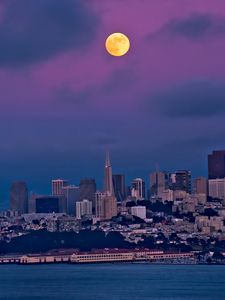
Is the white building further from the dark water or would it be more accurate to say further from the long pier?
the dark water

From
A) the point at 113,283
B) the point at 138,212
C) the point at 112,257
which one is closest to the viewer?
the point at 113,283

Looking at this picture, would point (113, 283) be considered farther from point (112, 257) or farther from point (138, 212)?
point (138, 212)

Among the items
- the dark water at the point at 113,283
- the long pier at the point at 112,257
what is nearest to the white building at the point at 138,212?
the long pier at the point at 112,257

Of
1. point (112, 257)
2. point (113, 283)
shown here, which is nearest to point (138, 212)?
point (112, 257)

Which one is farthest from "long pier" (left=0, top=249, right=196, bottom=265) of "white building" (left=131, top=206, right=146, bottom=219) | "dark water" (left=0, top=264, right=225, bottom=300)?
"white building" (left=131, top=206, right=146, bottom=219)

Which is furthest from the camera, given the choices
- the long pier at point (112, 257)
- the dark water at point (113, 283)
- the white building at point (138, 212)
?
the white building at point (138, 212)

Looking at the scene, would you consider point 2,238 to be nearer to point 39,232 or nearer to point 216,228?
point 39,232

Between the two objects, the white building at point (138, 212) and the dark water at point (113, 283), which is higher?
the white building at point (138, 212)

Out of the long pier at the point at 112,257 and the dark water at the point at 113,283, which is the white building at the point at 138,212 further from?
the dark water at the point at 113,283
